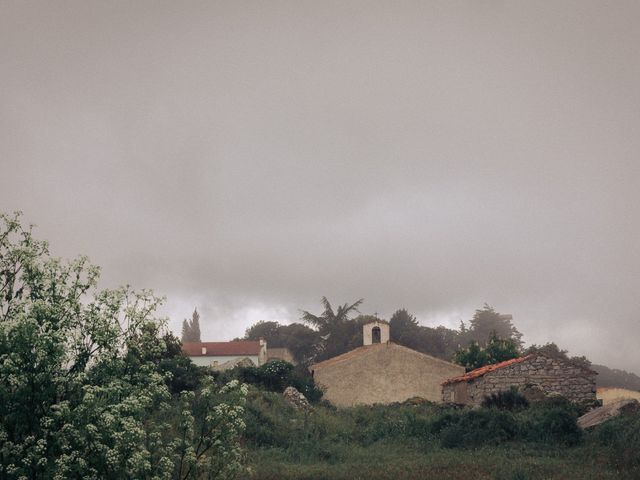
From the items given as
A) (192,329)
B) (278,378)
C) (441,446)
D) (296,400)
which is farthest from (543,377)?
(192,329)

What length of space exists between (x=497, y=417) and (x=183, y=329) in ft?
374

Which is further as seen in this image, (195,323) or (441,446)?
(195,323)

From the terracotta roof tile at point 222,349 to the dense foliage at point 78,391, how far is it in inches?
2817

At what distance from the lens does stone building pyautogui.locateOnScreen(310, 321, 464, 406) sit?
41.0 metres

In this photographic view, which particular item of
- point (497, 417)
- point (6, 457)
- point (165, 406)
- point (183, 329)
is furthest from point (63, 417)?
point (183, 329)

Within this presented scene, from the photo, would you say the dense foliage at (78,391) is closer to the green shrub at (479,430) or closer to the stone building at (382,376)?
the green shrub at (479,430)

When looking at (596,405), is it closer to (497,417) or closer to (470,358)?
(497,417)

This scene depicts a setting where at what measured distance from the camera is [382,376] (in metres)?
41.2

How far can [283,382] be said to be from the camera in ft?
137

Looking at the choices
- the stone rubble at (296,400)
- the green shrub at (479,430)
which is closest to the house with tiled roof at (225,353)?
the stone rubble at (296,400)

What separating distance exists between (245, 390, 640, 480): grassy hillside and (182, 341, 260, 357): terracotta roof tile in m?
53.8

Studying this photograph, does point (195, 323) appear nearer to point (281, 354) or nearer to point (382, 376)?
point (281, 354)

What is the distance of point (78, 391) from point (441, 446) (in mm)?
15039

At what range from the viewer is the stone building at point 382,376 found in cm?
4097
